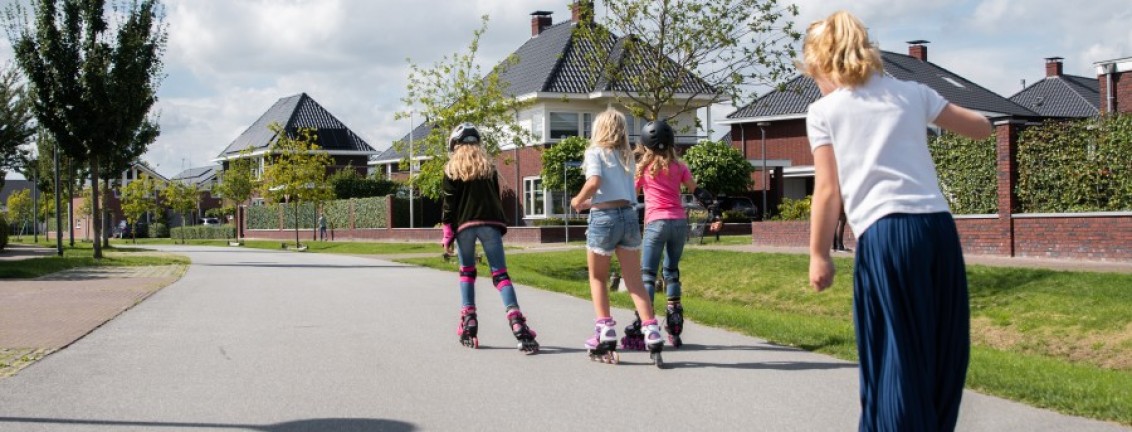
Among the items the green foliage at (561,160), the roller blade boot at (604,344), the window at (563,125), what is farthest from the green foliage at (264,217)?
the roller blade boot at (604,344)

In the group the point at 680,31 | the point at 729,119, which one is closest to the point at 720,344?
the point at 680,31

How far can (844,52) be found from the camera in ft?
12.2

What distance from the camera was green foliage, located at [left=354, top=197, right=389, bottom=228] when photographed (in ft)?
155

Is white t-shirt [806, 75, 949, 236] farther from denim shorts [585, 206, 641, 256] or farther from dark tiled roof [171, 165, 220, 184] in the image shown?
dark tiled roof [171, 165, 220, 184]

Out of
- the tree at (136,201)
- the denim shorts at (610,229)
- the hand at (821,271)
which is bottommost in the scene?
the hand at (821,271)

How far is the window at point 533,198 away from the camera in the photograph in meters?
43.7

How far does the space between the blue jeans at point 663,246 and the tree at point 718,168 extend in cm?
3015

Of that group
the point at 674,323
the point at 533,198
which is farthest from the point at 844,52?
the point at 533,198

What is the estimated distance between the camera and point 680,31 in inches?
690

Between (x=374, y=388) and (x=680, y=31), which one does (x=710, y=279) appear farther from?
(x=374, y=388)

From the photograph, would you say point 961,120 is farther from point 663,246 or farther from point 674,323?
point 674,323

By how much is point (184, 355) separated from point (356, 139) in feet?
239

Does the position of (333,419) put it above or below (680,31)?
below

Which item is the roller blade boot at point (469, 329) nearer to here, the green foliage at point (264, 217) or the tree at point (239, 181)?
the green foliage at point (264, 217)
